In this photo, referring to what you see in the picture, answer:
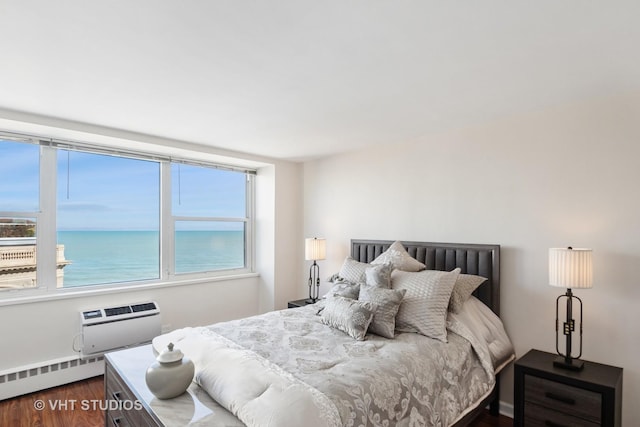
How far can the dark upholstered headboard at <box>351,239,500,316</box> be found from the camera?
278cm

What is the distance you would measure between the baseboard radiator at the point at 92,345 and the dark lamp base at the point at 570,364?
3394 millimetres

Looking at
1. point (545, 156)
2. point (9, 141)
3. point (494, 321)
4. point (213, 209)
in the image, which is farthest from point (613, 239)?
point (9, 141)

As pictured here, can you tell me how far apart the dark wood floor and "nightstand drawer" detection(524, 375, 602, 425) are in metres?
0.58

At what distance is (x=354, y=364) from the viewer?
73.2 inches

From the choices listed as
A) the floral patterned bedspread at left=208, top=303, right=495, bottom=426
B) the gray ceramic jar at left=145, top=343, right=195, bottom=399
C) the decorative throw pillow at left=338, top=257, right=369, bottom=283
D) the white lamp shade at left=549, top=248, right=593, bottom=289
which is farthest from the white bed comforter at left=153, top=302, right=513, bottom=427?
the white lamp shade at left=549, top=248, right=593, bottom=289

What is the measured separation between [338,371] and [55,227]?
3052 mm

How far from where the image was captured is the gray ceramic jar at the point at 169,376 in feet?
5.26

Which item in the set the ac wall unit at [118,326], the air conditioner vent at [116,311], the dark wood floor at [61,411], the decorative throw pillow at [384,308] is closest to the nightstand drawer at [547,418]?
the dark wood floor at [61,411]

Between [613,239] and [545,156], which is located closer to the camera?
[613,239]

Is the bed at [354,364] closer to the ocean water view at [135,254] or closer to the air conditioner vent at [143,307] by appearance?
the air conditioner vent at [143,307]

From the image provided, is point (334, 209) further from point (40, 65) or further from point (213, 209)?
point (40, 65)

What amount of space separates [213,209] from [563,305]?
3754mm

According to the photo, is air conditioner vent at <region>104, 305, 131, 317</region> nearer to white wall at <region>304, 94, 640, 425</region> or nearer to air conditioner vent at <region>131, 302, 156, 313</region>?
air conditioner vent at <region>131, 302, 156, 313</region>

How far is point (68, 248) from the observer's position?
133 inches
